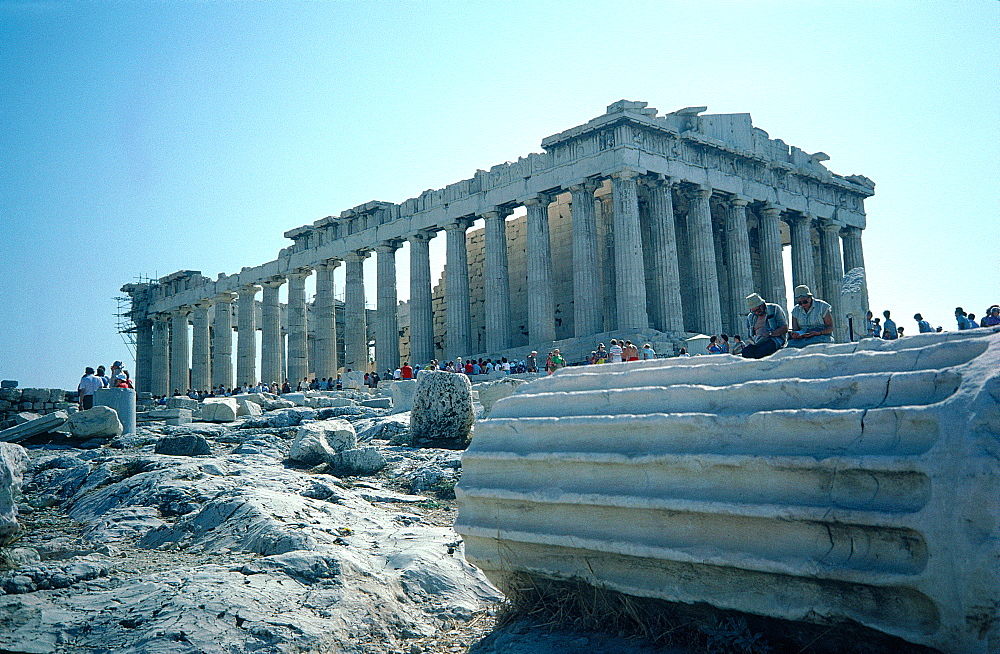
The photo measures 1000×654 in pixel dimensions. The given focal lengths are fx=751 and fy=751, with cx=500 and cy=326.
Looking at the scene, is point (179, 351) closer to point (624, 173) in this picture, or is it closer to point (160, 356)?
point (160, 356)

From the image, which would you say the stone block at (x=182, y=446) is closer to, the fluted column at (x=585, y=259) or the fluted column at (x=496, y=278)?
the fluted column at (x=585, y=259)

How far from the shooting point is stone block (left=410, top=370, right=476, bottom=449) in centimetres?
1116

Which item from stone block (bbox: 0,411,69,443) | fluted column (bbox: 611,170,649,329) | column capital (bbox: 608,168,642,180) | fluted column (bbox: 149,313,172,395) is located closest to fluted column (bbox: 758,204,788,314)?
fluted column (bbox: 611,170,649,329)

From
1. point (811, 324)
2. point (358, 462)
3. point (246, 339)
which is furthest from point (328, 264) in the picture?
point (811, 324)

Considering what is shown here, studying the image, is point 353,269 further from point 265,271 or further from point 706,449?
point 706,449

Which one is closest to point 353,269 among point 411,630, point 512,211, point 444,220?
point 444,220

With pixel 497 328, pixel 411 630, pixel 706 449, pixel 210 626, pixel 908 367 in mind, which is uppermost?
pixel 497 328

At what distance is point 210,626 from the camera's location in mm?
3777

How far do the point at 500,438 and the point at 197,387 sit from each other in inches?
1539

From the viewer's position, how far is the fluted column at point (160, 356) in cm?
4375

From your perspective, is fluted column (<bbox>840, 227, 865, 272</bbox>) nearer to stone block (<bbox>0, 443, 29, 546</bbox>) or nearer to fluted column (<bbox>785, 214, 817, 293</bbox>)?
fluted column (<bbox>785, 214, 817, 293</bbox>)

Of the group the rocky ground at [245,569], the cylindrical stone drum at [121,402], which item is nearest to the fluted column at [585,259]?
the cylindrical stone drum at [121,402]

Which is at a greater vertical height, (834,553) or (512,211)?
(512,211)

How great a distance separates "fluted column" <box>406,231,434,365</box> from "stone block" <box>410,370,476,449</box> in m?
19.5
